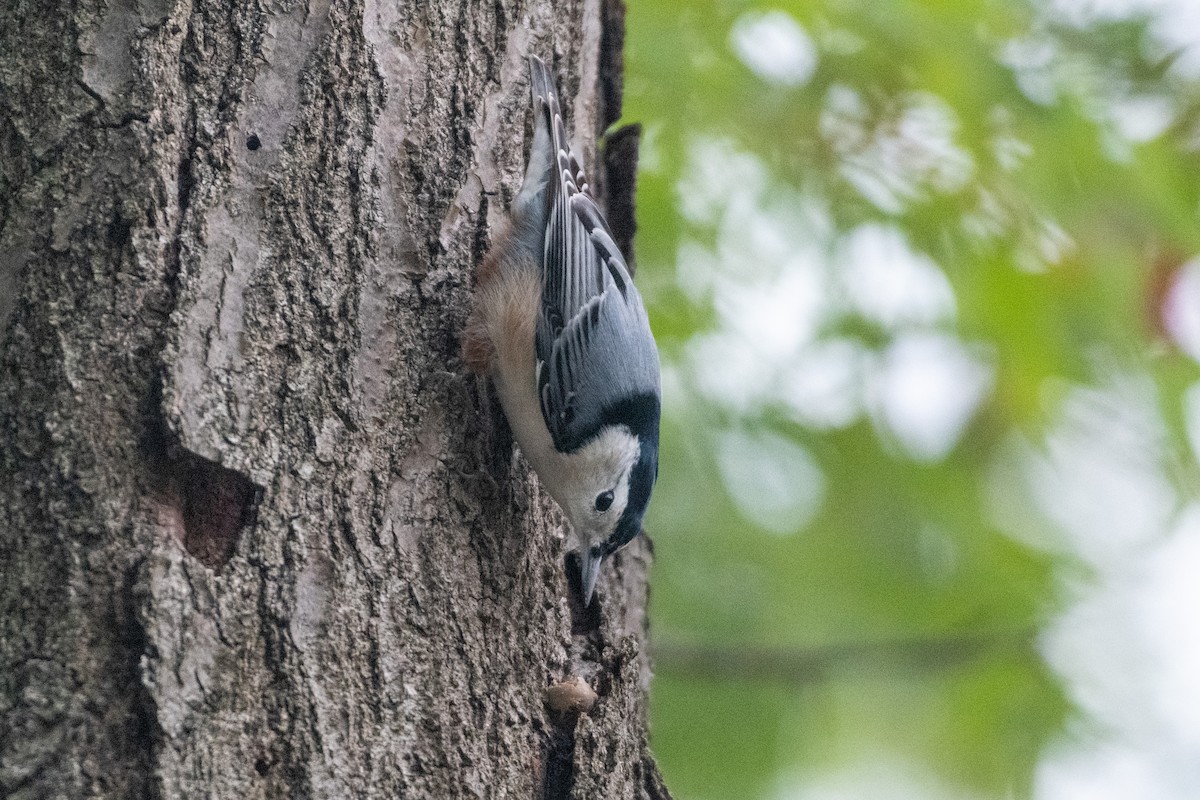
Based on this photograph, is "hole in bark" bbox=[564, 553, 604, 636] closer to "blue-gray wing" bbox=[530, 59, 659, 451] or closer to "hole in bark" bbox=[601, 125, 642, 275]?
"blue-gray wing" bbox=[530, 59, 659, 451]

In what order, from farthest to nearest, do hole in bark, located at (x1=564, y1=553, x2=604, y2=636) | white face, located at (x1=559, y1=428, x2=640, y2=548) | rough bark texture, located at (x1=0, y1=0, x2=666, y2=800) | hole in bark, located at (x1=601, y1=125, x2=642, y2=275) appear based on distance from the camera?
hole in bark, located at (x1=601, y1=125, x2=642, y2=275) < white face, located at (x1=559, y1=428, x2=640, y2=548) < hole in bark, located at (x1=564, y1=553, x2=604, y2=636) < rough bark texture, located at (x1=0, y1=0, x2=666, y2=800)

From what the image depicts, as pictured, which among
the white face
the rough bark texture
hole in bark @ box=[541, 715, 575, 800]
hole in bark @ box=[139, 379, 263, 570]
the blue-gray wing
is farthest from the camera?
the blue-gray wing

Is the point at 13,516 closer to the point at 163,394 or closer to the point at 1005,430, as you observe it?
the point at 163,394

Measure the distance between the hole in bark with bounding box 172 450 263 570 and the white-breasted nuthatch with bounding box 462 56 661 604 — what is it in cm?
81

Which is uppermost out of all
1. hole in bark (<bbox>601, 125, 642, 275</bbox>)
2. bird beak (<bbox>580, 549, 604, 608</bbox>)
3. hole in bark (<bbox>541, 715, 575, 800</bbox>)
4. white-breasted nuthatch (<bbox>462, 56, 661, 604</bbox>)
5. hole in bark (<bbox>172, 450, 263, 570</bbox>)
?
hole in bark (<bbox>601, 125, 642, 275</bbox>)

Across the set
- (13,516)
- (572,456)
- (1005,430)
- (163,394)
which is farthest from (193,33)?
(1005,430)

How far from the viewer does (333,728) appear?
78.3 inches

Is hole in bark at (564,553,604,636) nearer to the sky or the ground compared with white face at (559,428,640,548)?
nearer to the ground

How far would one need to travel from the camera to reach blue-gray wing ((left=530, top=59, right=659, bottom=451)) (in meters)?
3.09

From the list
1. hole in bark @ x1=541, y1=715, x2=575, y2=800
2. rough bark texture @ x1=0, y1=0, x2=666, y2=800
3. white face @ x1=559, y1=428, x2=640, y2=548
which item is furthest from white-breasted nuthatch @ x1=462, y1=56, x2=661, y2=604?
hole in bark @ x1=541, y1=715, x2=575, y2=800

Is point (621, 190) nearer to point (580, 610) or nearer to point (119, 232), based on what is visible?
point (580, 610)

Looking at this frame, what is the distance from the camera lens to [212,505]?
2045 mm

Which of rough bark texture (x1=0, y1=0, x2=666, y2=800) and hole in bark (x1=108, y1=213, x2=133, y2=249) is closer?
rough bark texture (x1=0, y1=0, x2=666, y2=800)

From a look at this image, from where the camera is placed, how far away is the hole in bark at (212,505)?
2.01 meters
